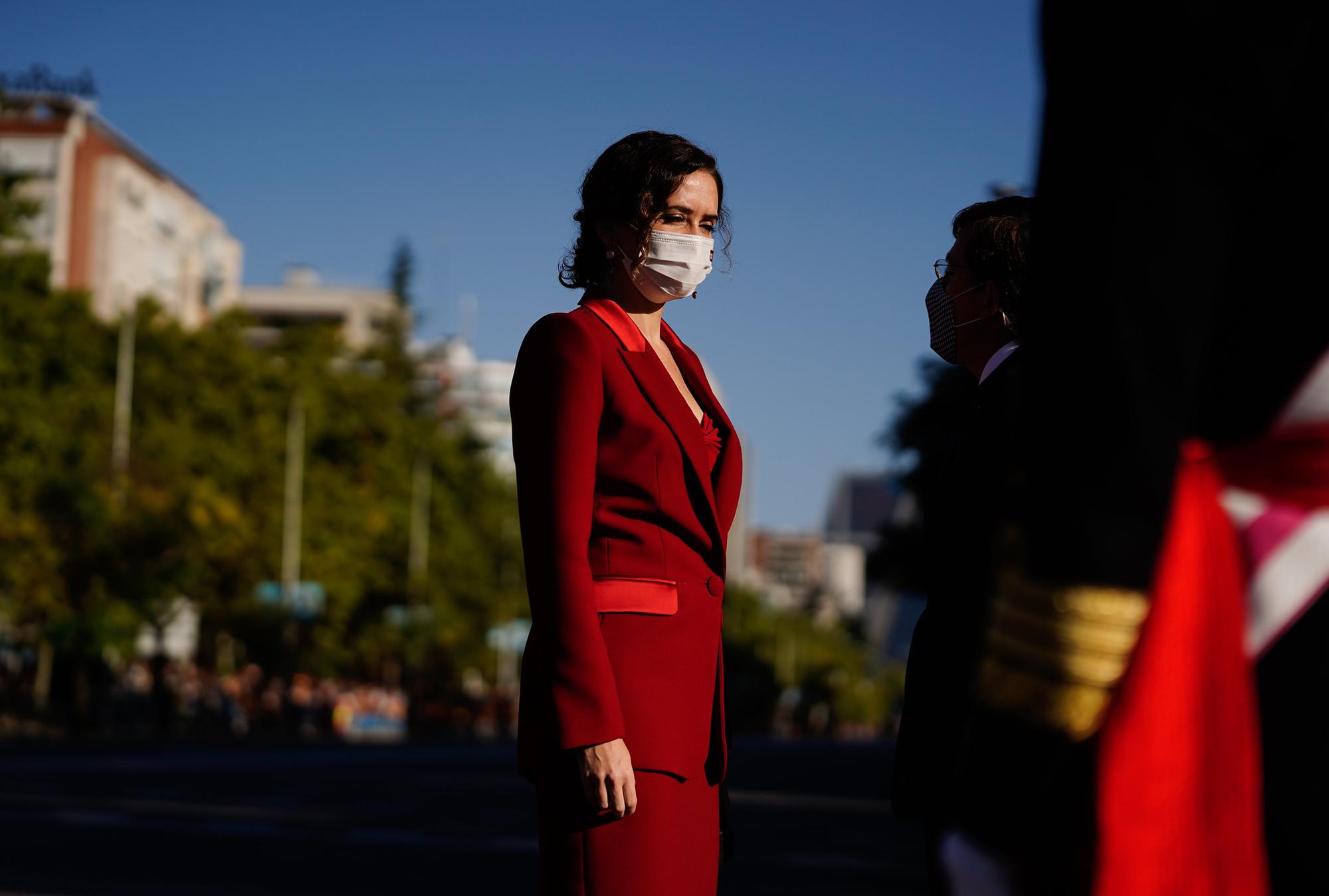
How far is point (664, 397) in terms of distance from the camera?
357cm

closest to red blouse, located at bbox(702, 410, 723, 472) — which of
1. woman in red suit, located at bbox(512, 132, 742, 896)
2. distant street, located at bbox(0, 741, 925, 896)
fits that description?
woman in red suit, located at bbox(512, 132, 742, 896)

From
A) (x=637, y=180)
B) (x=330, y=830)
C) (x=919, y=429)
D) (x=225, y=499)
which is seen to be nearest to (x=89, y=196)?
(x=225, y=499)

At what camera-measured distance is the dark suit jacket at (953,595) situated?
2787 millimetres

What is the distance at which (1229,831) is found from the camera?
5.52 feet

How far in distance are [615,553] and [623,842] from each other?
0.47 metres

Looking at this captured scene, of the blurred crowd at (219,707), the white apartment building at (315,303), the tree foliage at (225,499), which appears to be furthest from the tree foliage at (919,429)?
the white apartment building at (315,303)

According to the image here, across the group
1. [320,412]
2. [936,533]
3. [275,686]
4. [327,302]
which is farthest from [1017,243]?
[327,302]

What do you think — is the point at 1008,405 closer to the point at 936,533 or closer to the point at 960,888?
the point at 936,533

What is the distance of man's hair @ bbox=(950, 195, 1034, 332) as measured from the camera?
3.70 meters

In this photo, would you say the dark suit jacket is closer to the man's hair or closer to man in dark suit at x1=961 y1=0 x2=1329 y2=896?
the man's hair

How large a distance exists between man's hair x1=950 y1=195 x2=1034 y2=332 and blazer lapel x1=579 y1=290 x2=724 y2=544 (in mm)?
582

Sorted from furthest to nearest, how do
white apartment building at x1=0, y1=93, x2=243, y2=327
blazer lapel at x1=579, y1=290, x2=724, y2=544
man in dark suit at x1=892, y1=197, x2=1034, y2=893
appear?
1. white apartment building at x1=0, y1=93, x2=243, y2=327
2. blazer lapel at x1=579, y1=290, x2=724, y2=544
3. man in dark suit at x1=892, y1=197, x2=1034, y2=893

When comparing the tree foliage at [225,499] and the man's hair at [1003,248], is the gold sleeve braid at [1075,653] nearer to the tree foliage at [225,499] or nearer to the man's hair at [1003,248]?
the man's hair at [1003,248]

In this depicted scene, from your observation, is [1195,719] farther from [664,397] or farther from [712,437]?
[712,437]
